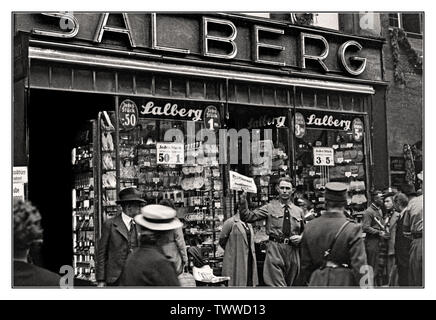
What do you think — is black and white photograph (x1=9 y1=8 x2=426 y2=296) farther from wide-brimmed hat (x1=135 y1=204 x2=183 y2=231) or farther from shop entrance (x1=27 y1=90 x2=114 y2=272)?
wide-brimmed hat (x1=135 y1=204 x2=183 y2=231)

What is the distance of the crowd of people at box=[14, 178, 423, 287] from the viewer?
8023mm

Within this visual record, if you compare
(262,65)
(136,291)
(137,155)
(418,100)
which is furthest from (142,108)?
(418,100)

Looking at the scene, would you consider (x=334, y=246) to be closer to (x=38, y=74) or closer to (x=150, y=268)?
(x=150, y=268)

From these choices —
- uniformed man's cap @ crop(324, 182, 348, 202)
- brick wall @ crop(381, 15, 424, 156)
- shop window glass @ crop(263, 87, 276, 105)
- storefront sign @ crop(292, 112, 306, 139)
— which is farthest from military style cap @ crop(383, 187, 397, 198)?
shop window glass @ crop(263, 87, 276, 105)

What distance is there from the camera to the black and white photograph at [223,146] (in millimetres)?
8555

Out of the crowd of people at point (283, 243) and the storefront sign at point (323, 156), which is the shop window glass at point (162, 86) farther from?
the storefront sign at point (323, 156)

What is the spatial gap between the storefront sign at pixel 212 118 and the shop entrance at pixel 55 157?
1353mm

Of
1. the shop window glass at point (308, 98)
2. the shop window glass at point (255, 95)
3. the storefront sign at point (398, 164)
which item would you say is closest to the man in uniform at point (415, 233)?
the storefront sign at point (398, 164)

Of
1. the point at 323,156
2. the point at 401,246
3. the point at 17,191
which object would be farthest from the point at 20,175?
the point at 401,246

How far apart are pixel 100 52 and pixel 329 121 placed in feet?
12.0

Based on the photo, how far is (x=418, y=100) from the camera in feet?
32.4

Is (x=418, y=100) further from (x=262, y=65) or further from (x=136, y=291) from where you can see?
(x=136, y=291)

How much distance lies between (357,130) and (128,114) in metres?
3.66

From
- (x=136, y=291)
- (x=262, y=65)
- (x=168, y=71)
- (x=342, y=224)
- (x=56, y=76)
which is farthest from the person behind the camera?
(x=262, y=65)
